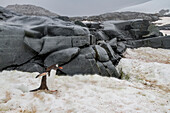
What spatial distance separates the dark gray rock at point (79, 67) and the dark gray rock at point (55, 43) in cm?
124

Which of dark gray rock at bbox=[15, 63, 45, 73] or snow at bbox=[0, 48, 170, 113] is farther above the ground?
dark gray rock at bbox=[15, 63, 45, 73]

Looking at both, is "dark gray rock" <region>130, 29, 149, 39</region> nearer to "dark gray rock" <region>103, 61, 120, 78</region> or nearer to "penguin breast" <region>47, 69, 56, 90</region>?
"dark gray rock" <region>103, 61, 120, 78</region>

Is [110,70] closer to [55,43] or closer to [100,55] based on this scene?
[100,55]

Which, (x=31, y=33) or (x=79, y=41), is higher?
(x=31, y=33)

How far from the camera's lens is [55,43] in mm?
7105

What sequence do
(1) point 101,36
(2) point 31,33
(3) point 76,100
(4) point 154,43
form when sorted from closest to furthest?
(3) point 76,100 → (2) point 31,33 → (1) point 101,36 → (4) point 154,43

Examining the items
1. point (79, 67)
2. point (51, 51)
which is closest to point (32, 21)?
point (51, 51)

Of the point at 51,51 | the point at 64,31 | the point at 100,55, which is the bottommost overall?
the point at 100,55

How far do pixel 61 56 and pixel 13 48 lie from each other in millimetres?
3019

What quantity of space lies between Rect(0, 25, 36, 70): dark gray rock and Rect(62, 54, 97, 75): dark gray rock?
2.46 meters

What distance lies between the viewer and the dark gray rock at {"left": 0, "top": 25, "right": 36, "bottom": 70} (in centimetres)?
647

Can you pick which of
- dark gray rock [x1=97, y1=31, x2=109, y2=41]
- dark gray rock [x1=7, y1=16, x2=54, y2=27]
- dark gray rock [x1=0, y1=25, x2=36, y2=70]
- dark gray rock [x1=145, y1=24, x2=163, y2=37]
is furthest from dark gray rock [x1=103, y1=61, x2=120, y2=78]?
dark gray rock [x1=145, y1=24, x2=163, y2=37]

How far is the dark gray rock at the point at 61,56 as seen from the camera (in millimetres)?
6570

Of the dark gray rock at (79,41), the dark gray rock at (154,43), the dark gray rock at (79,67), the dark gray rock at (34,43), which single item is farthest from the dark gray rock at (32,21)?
the dark gray rock at (154,43)
